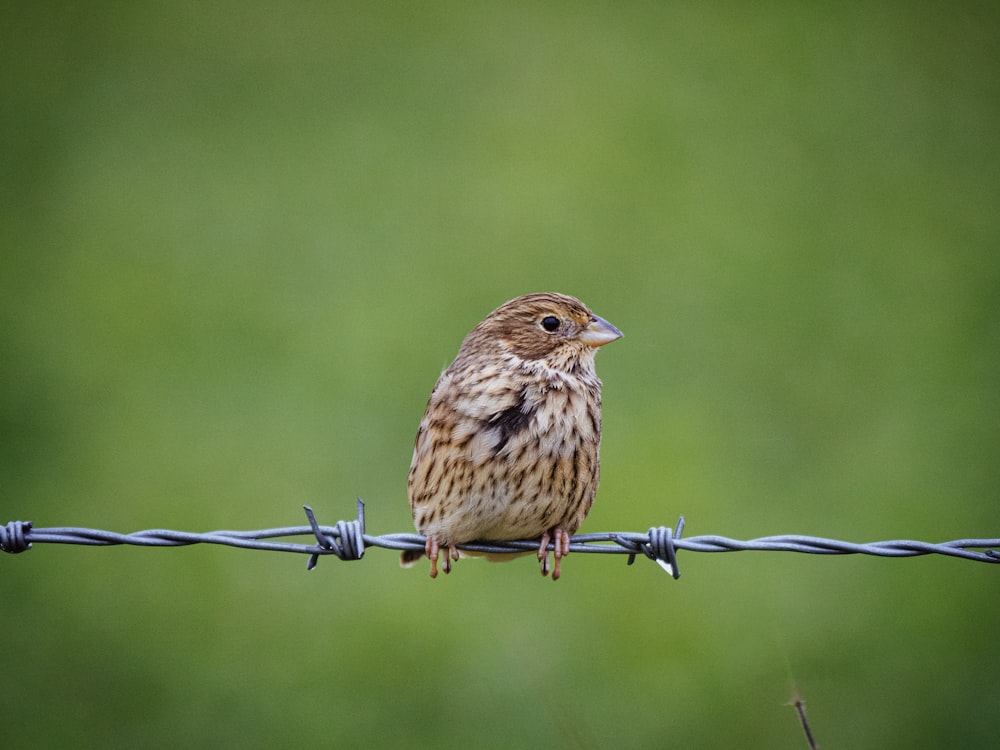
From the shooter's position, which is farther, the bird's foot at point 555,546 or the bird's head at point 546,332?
the bird's head at point 546,332

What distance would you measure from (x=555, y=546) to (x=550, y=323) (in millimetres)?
842

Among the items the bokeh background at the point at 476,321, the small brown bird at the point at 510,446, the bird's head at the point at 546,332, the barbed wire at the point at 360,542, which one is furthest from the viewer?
the bokeh background at the point at 476,321

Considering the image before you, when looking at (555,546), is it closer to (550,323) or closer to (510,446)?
(510,446)

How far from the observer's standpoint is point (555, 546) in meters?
4.13

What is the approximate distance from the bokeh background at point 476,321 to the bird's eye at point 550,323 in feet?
7.00

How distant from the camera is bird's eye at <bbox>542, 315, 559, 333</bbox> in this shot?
447 cm

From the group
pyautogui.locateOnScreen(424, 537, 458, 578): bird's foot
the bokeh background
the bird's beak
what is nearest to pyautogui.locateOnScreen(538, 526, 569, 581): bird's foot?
pyautogui.locateOnScreen(424, 537, 458, 578): bird's foot

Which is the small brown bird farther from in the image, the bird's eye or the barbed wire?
the barbed wire

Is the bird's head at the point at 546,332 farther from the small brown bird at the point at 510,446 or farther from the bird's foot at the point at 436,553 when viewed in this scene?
the bird's foot at the point at 436,553

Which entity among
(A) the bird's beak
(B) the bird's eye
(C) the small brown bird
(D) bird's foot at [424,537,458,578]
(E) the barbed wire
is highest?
(B) the bird's eye

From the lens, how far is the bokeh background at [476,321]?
645 cm

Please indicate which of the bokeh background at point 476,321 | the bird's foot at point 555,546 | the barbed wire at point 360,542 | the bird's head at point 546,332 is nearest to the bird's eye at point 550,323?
the bird's head at point 546,332

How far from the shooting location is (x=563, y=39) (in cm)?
1270

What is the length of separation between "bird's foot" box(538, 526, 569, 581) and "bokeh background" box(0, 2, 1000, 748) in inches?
68.9
